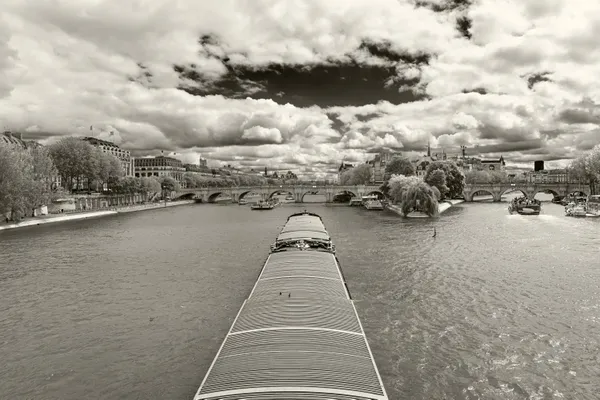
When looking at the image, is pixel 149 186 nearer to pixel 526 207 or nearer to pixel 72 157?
pixel 72 157

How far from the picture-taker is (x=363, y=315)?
21.5m

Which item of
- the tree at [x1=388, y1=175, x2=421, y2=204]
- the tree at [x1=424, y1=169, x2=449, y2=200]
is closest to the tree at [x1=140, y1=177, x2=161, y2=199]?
the tree at [x1=388, y1=175, x2=421, y2=204]

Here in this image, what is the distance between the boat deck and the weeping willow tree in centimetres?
5944

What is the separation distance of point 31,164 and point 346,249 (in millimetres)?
57823

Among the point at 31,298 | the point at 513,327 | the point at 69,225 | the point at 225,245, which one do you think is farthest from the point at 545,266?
the point at 69,225

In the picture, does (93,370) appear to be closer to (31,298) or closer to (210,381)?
(210,381)

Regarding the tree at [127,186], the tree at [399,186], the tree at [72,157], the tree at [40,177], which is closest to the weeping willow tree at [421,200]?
the tree at [399,186]

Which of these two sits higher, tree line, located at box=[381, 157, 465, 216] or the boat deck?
tree line, located at box=[381, 157, 465, 216]

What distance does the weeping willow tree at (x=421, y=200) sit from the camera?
7275cm

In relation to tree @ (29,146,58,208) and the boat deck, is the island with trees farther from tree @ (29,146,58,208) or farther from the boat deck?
tree @ (29,146,58,208)

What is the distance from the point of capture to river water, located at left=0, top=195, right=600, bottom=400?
1509 cm

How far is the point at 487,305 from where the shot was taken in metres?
23.2

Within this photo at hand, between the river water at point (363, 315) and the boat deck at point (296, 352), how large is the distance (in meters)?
3.65

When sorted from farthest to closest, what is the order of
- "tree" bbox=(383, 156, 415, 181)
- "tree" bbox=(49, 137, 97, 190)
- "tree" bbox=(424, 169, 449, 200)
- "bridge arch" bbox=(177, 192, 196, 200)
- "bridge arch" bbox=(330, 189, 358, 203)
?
"bridge arch" bbox=(177, 192, 196, 200), "tree" bbox=(383, 156, 415, 181), "bridge arch" bbox=(330, 189, 358, 203), "tree" bbox=(424, 169, 449, 200), "tree" bbox=(49, 137, 97, 190)
